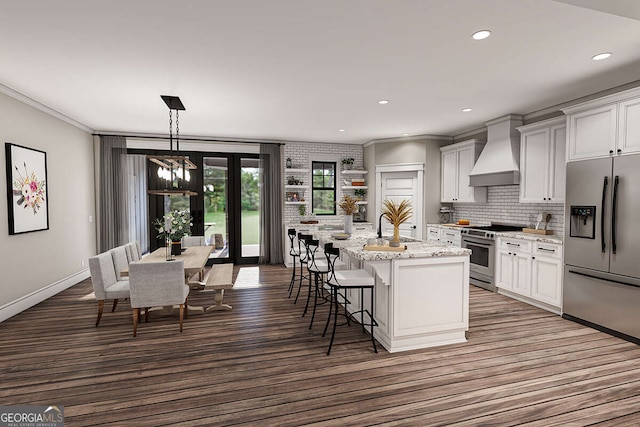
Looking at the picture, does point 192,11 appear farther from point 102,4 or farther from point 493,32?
point 493,32

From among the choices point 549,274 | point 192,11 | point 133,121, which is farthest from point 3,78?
point 549,274

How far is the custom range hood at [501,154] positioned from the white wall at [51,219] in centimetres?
712

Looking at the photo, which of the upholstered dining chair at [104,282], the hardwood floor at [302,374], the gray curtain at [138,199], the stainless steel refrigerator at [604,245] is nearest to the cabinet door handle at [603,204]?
the stainless steel refrigerator at [604,245]

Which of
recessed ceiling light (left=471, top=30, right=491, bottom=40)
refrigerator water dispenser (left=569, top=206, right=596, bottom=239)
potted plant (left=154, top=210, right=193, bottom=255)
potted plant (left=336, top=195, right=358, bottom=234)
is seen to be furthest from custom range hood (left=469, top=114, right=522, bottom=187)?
potted plant (left=154, top=210, right=193, bottom=255)

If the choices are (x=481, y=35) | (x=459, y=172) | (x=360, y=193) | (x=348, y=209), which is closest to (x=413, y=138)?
(x=459, y=172)

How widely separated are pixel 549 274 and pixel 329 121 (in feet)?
13.4

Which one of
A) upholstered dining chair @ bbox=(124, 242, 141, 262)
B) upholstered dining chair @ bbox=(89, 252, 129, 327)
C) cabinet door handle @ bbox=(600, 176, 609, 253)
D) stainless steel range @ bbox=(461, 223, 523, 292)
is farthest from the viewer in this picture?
stainless steel range @ bbox=(461, 223, 523, 292)

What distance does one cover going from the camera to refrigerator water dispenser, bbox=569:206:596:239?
12.4 feet

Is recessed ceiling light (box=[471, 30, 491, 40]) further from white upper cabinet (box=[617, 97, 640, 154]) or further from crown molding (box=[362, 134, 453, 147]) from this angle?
crown molding (box=[362, 134, 453, 147])

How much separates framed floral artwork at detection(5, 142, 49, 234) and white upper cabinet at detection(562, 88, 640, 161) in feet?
23.4

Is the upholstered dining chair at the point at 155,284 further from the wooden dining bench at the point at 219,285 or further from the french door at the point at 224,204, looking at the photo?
the french door at the point at 224,204

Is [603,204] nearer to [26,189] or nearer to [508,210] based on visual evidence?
[508,210]

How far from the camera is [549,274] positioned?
440cm

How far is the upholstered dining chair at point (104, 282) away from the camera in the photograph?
12.4 feet
